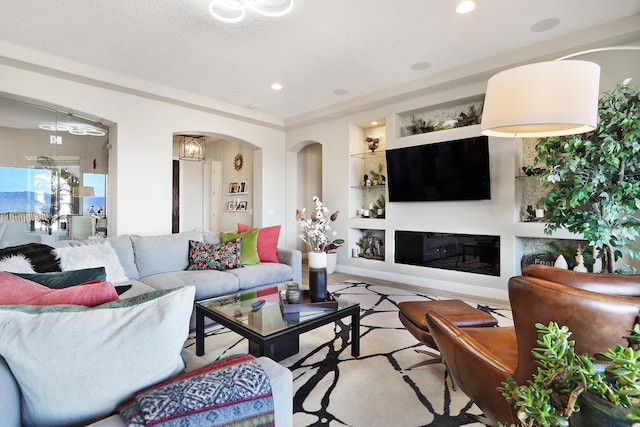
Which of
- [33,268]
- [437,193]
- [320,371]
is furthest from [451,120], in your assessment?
[33,268]

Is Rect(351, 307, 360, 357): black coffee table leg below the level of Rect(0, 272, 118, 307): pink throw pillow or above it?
below

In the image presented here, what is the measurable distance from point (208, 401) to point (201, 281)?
230cm

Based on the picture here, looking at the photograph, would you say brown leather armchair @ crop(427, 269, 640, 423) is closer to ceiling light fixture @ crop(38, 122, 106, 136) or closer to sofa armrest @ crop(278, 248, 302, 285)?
sofa armrest @ crop(278, 248, 302, 285)

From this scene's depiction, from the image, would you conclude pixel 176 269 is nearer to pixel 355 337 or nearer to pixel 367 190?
pixel 355 337

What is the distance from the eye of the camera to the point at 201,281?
2.92 metres

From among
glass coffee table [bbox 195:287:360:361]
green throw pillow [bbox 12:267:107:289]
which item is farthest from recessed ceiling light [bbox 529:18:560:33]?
green throw pillow [bbox 12:267:107:289]

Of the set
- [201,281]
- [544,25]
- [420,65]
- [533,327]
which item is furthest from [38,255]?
[544,25]

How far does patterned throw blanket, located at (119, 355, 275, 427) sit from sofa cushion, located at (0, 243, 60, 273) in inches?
80.2

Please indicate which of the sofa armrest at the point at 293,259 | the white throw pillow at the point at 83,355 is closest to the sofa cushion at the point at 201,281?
the sofa armrest at the point at 293,259

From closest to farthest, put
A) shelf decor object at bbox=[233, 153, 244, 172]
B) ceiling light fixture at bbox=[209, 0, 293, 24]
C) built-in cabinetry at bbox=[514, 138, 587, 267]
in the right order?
ceiling light fixture at bbox=[209, 0, 293, 24]
built-in cabinetry at bbox=[514, 138, 587, 267]
shelf decor object at bbox=[233, 153, 244, 172]

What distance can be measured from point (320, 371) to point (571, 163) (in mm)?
2651

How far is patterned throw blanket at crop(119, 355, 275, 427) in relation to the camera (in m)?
0.74

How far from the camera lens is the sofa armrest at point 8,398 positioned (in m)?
0.75

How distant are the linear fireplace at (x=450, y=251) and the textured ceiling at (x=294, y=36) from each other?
223cm
